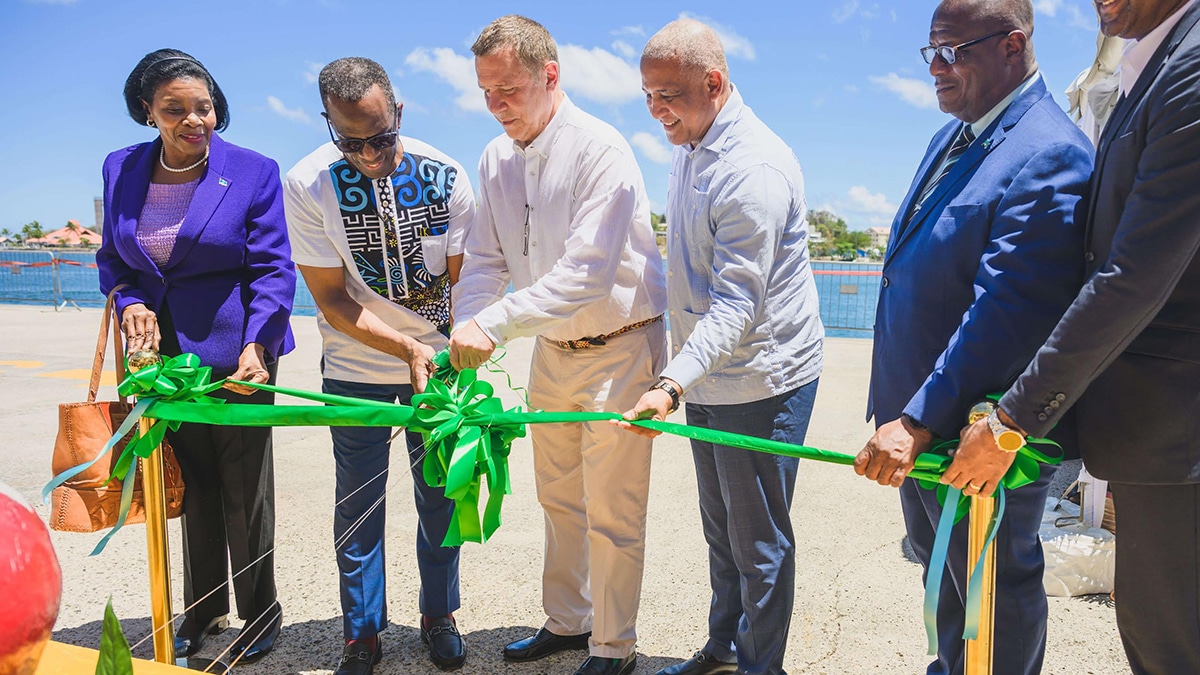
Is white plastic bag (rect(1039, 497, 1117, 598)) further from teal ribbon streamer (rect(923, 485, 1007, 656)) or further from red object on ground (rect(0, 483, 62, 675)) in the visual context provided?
red object on ground (rect(0, 483, 62, 675))

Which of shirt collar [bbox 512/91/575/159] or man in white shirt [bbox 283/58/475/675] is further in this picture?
man in white shirt [bbox 283/58/475/675]

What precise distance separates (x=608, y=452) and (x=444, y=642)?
3.46ft

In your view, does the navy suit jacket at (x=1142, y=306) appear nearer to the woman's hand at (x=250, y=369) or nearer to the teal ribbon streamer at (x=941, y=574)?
the teal ribbon streamer at (x=941, y=574)

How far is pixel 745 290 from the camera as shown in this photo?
2676 millimetres

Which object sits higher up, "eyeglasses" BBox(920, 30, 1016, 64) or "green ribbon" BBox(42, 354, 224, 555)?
"eyeglasses" BBox(920, 30, 1016, 64)

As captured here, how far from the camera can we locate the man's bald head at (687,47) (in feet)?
9.01

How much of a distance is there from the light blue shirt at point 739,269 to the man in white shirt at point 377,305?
96 centimetres

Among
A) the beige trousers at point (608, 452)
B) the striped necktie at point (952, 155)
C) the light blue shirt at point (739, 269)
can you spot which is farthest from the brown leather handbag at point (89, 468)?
the striped necktie at point (952, 155)

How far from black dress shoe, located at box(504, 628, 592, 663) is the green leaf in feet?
8.68

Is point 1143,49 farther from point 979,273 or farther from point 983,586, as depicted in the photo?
point 983,586

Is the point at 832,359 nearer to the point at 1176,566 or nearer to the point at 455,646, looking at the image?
the point at 455,646

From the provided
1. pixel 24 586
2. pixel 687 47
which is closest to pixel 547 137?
pixel 687 47

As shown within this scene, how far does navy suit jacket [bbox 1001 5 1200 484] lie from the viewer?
5.56 ft

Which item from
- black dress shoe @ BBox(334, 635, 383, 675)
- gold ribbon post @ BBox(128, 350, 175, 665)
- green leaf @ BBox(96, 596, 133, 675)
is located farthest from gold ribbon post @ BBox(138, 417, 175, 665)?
green leaf @ BBox(96, 596, 133, 675)
